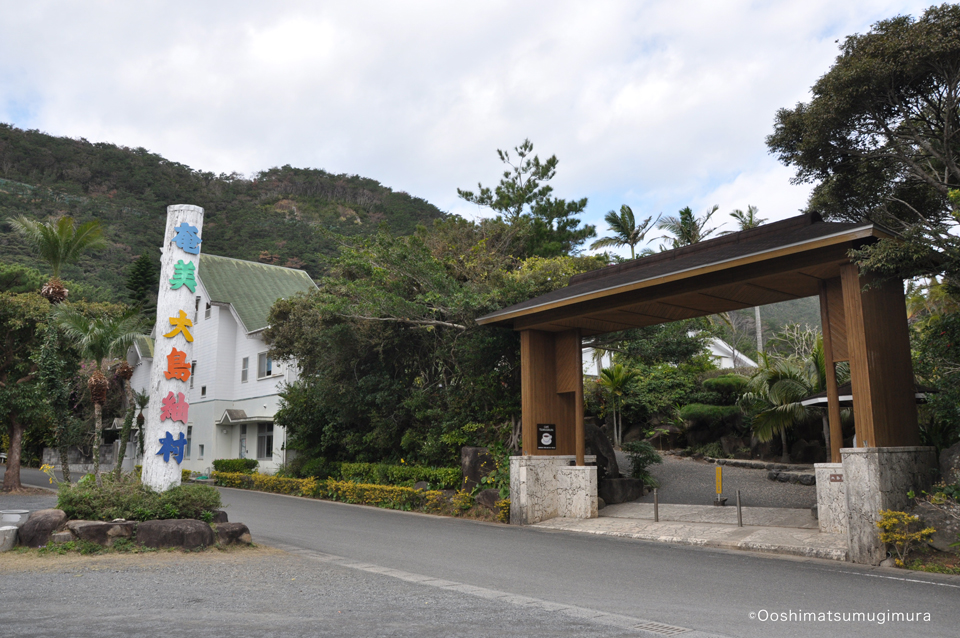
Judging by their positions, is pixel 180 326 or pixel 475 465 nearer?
pixel 180 326

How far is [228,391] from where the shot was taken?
3097 centimetres

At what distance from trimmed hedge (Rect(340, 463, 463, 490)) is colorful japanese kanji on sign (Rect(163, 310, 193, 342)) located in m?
7.47

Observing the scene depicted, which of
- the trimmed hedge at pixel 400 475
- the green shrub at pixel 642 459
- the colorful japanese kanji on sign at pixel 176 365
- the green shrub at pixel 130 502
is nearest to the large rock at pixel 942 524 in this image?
the green shrub at pixel 642 459

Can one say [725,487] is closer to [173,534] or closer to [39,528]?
[173,534]

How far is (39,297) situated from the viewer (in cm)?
2080

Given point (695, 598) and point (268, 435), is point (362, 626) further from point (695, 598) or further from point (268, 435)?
point (268, 435)

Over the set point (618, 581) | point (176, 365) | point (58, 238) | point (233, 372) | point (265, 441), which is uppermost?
point (58, 238)

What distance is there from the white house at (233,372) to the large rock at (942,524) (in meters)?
22.7

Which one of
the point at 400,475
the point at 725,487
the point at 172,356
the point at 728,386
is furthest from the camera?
the point at 728,386

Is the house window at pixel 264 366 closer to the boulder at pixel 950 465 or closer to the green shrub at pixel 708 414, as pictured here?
the green shrub at pixel 708 414

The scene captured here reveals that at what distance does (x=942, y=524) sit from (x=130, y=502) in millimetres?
11456

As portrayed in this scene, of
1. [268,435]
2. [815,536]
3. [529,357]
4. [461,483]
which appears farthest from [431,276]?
[268,435]

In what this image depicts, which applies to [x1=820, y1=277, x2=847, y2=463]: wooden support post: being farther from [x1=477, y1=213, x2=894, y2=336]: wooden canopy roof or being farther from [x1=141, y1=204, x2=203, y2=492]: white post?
[x1=141, y1=204, x2=203, y2=492]: white post

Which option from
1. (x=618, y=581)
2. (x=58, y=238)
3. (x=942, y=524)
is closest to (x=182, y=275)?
(x=618, y=581)
